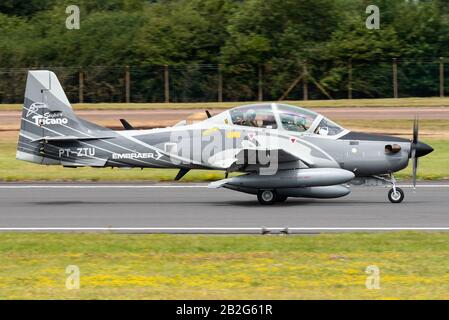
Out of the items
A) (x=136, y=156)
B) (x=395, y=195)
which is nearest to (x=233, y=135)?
(x=136, y=156)

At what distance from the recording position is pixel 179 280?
11367mm

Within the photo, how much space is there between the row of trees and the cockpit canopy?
97.0ft

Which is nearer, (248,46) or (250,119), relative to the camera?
(250,119)

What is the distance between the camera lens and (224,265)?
1234 cm

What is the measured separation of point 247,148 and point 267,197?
108cm

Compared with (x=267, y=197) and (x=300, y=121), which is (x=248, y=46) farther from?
(x=267, y=197)

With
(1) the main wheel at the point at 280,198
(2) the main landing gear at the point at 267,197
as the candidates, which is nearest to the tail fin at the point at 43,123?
(2) the main landing gear at the point at 267,197

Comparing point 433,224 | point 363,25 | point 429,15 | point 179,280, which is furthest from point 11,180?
point 429,15

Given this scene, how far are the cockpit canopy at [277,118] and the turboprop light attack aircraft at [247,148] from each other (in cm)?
2

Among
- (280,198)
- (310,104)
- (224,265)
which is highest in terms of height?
(310,104)

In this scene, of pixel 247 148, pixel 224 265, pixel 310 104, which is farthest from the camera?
pixel 310 104

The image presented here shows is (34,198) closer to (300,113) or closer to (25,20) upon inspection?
(300,113)

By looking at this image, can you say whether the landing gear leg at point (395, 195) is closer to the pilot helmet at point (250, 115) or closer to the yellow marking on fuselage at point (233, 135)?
the pilot helmet at point (250, 115)

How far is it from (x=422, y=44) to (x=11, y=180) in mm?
31932
